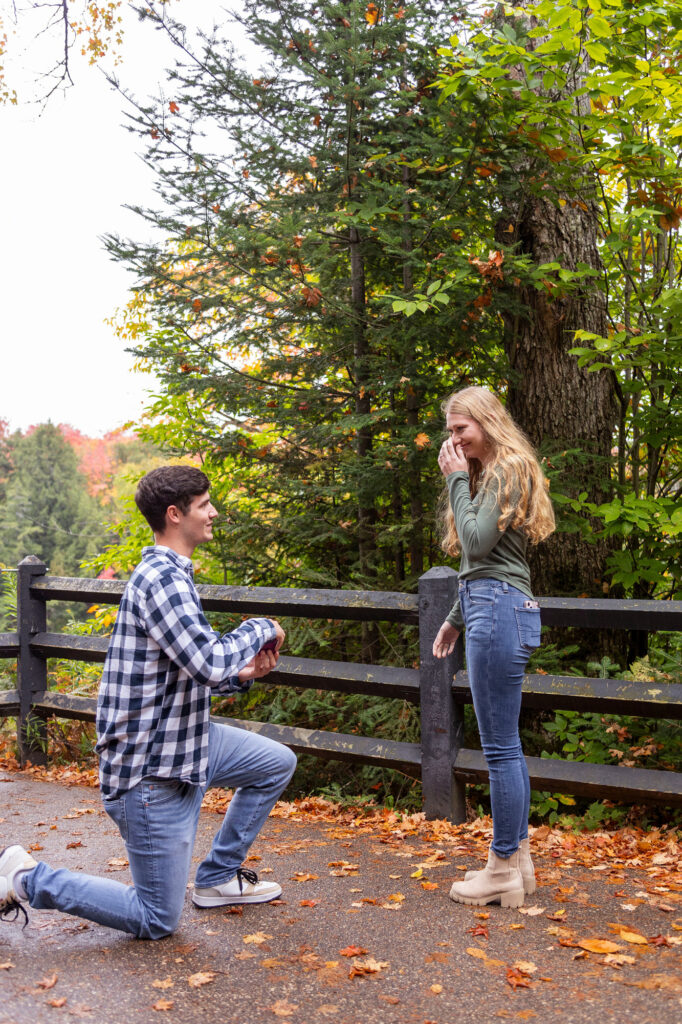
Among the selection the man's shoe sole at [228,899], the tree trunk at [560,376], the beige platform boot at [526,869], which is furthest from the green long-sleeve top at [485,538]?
the tree trunk at [560,376]

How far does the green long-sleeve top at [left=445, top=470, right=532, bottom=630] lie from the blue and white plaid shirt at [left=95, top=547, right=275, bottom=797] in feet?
2.88

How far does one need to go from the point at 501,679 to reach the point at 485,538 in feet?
1.91

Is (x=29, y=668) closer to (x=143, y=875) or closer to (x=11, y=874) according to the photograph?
(x=11, y=874)

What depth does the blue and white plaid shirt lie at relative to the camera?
303 cm

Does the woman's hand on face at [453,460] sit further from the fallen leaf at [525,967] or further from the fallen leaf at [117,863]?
the fallen leaf at [117,863]

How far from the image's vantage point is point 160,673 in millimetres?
3125

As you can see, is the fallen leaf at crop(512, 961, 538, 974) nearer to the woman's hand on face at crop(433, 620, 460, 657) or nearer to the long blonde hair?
the woman's hand on face at crop(433, 620, 460, 657)

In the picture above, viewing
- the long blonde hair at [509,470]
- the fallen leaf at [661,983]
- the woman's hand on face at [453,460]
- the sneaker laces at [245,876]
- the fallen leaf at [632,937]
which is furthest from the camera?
the sneaker laces at [245,876]

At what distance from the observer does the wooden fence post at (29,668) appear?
668cm

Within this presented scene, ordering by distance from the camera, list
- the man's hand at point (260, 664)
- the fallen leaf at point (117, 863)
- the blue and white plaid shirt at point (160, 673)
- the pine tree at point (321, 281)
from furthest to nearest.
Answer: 1. the pine tree at point (321, 281)
2. the fallen leaf at point (117, 863)
3. the man's hand at point (260, 664)
4. the blue and white plaid shirt at point (160, 673)

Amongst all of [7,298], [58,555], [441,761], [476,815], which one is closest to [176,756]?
[441,761]

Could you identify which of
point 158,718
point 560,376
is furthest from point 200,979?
point 560,376

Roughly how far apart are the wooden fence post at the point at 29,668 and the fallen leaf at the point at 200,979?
4.11 meters

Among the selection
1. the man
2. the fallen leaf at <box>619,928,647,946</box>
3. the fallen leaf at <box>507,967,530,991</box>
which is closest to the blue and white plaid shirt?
the man
